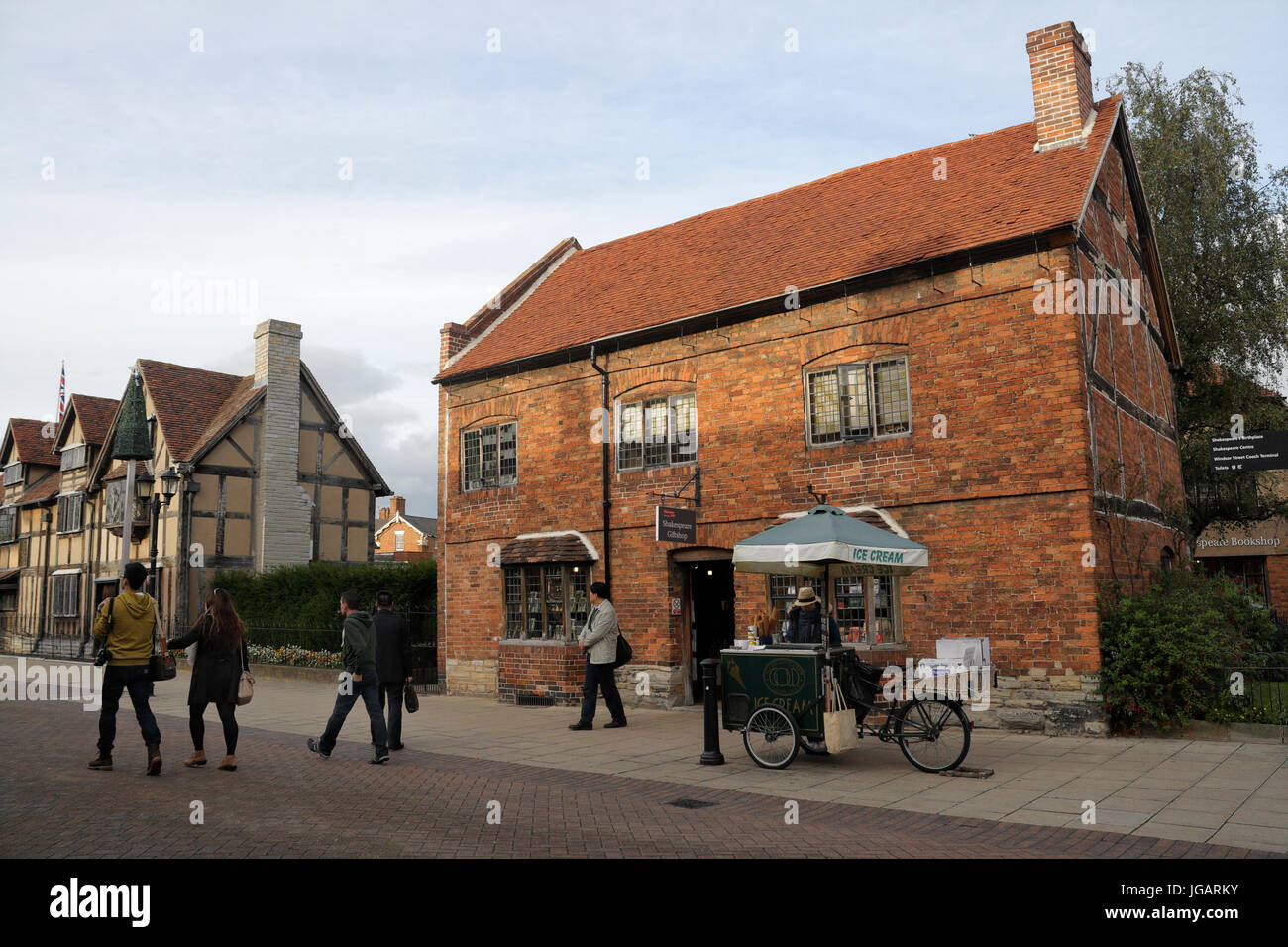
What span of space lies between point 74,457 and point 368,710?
1059 inches

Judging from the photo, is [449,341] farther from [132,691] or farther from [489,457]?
[132,691]

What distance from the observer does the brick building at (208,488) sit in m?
25.6

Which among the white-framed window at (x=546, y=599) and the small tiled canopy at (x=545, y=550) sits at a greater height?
the small tiled canopy at (x=545, y=550)

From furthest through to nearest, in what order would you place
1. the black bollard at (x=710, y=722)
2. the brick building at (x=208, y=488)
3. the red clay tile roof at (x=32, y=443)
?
the red clay tile roof at (x=32, y=443), the brick building at (x=208, y=488), the black bollard at (x=710, y=722)

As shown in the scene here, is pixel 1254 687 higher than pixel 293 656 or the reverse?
higher

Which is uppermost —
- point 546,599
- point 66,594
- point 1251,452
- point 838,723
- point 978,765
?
point 1251,452

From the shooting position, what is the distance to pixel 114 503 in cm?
2792

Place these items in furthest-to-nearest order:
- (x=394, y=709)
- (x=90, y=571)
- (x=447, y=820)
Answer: (x=90, y=571) < (x=394, y=709) < (x=447, y=820)

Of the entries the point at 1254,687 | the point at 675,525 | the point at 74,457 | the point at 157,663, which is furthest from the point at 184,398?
the point at 1254,687

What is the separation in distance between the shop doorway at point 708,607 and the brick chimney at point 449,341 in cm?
748

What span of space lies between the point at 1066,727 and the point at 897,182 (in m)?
9.48

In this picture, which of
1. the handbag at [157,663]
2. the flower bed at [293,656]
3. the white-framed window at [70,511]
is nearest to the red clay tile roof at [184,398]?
the white-framed window at [70,511]

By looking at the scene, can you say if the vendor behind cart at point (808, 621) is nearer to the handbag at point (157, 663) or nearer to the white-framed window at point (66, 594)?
the handbag at point (157, 663)
